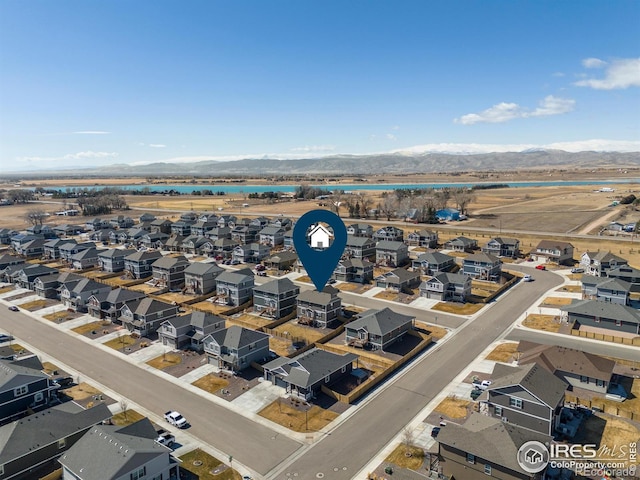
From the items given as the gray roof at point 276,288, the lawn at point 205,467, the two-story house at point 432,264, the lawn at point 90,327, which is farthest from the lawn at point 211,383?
the two-story house at point 432,264

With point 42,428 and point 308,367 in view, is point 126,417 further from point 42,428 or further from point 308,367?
point 308,367

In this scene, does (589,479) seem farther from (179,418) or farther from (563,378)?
(179,418)

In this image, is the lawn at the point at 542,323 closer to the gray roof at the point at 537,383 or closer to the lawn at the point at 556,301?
the lawn at the point at 556,301

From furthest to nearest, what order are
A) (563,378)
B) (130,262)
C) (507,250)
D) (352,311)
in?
(507,250), (130,262), (352,311), (563,378)

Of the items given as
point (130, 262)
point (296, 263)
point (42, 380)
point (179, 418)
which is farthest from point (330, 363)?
Answer: point (130, 262)

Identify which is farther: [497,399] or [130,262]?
[130,262]
